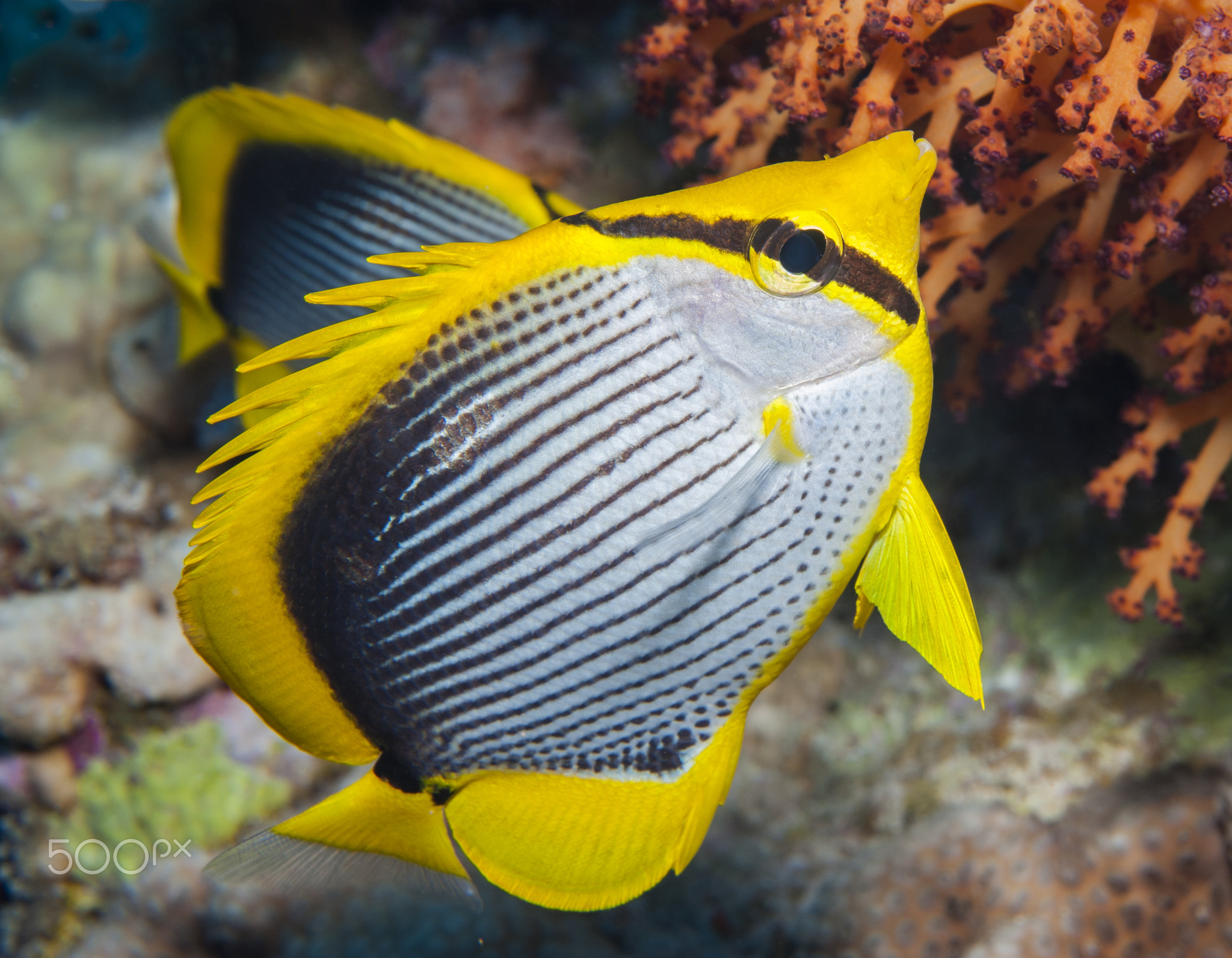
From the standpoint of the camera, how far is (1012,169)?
61.0 inches

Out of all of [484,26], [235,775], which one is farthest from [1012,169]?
[235,775]

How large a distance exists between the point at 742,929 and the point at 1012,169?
6.41 feet

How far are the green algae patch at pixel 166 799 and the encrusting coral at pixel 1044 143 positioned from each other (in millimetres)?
2243

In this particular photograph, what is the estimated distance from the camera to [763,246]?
93cm

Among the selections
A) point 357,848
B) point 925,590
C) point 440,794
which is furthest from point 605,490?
point 357,848

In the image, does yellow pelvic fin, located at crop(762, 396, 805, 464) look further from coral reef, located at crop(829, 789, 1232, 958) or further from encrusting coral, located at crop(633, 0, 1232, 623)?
coral reef, located at crop(829, 789, 1232, 958)

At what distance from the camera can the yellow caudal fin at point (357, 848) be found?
116 cm

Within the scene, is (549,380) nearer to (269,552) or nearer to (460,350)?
(460,350)

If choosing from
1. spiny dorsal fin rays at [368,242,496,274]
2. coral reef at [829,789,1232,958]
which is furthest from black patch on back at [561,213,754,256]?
coral reef at [829,789,1232,958]

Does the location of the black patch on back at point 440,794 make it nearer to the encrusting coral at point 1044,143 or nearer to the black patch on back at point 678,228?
the black patch on back at point 678,228

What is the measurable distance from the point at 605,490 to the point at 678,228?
337mm

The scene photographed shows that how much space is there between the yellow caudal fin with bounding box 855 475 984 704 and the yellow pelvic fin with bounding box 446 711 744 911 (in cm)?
27

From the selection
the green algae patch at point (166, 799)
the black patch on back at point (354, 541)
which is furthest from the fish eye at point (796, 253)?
the green algae patch at point (166, 799)

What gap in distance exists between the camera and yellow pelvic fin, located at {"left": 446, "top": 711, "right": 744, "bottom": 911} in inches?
44.5
